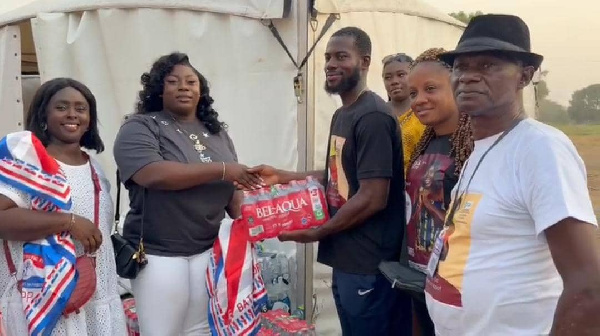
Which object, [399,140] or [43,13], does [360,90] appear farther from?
[43,13]

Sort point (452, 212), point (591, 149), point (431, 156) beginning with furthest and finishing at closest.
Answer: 1. point (591, 149)
2. point (431, 156)
3. point (452, 212)

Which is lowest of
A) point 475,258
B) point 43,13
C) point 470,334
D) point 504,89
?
point 470,334

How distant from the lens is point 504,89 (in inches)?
75.9

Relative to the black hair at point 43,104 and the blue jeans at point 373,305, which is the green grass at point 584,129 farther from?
the black hair at point 43,104

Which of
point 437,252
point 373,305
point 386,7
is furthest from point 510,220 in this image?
point 386,7

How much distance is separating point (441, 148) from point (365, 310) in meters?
0.94

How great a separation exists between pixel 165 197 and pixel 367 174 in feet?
3.12

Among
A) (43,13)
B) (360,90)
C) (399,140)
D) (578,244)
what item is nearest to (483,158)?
(578,244)

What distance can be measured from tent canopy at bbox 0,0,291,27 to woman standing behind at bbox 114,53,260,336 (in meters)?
1.79

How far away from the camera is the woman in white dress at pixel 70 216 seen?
2.76 metres

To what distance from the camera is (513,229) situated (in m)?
1.79

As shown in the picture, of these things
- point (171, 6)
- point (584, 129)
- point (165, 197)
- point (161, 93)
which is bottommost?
point (584, 129)

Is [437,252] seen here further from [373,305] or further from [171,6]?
[171,6]

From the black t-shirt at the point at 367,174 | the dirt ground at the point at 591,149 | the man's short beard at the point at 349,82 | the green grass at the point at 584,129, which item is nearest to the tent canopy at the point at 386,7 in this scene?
the man's short beard at the point at 349,82
